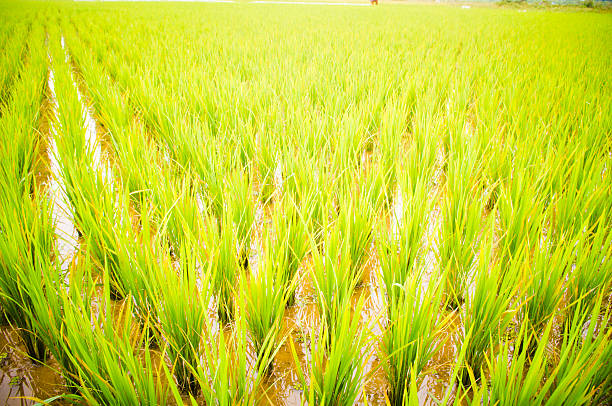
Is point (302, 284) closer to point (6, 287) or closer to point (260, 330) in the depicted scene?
point (260, 330)

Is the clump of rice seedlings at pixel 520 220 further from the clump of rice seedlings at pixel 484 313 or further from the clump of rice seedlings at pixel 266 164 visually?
the clump of rice seedlings at pixel 266 164

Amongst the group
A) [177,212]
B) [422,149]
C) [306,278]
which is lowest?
[306,278]

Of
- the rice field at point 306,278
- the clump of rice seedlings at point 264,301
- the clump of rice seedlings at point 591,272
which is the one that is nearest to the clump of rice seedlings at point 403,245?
the rice field at point 306,278

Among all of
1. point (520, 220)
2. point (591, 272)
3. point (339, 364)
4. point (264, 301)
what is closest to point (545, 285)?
point (591, 272)

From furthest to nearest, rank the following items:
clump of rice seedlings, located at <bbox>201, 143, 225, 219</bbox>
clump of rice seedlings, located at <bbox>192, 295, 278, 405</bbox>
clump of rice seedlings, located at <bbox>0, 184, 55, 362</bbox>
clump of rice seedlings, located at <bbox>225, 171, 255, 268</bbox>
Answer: clump of rice seedlings, located at <bbox>201, 143, 225, 219</bbox> < clump of rice seedlings, located at <bbox>225, 171, 255, 268</bbox> < clump of rice seedlings, located at <bbox>0, 184, 55, 362</bbox> < clump of rice seedlings, located at <bbox>192, 295, 278, 405</bbox>

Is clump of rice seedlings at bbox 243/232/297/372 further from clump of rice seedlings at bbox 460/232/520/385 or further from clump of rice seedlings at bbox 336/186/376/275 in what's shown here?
clump of rice seedlings at bbox 460/232/520/385

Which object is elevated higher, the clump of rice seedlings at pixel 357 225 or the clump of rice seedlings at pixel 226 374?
the clump of rice seedlings at pixel 357 225

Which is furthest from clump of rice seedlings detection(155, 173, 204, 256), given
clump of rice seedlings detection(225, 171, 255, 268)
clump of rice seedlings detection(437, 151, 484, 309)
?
clump of rice seedlings detection(437, 151, 484, 309)

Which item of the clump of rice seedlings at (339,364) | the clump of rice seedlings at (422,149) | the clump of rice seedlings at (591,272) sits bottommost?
the clump of rice seedlings at (339,364)

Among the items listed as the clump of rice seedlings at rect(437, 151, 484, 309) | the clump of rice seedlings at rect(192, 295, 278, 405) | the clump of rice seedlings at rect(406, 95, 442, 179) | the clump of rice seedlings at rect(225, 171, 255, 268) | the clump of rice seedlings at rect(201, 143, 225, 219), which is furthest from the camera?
the clump of rice seedlings at rect(406, 95, 442, 179)

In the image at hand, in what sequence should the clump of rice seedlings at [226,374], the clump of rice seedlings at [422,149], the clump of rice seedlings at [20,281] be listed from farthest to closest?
the clump of rice seedlings at [422,149]
the clump of rice seedlings at [20,281]
the clump of rice seedlings at [226,374]

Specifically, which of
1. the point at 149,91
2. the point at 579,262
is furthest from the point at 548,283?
the point at 149,91

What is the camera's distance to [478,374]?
2.50ft

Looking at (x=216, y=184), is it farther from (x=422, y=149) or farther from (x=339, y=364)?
(x=422, y=149)
